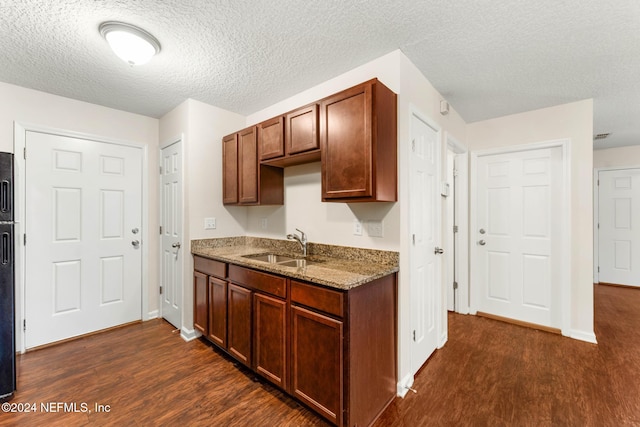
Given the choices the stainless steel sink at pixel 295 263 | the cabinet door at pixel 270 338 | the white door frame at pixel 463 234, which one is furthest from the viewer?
the white door frame at pixel 463 234

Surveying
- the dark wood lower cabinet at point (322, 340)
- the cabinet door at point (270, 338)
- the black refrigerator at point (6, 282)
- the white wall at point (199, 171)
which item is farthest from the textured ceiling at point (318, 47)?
the cabinet door at point (270, 338)

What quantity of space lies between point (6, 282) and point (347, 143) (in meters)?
2.55

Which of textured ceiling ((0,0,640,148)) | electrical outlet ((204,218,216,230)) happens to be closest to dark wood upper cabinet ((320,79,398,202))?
textured ceiling ((0,0,640,148))

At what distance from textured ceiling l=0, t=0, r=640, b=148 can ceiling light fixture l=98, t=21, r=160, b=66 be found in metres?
0.06

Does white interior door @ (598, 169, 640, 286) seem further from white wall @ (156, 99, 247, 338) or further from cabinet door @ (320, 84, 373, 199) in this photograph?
white wall @ (156, 99, 247, 338)

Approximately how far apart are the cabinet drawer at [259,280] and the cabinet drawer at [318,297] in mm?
115

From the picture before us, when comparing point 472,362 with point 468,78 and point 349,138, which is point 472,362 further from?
point 468,78

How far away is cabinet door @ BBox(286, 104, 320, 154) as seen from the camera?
7.00ft

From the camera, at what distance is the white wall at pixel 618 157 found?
4684 millimetres

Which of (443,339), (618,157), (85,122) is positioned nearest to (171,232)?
(85,122)

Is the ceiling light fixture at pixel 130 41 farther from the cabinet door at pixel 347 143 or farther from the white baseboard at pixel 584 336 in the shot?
the white baseboard at pixel 584 336

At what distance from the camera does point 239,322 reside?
2.23 m

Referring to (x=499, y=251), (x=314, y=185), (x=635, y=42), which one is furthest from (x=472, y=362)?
(x=635, y=42)

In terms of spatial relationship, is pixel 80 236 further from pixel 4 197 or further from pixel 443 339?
pixel 443 339
